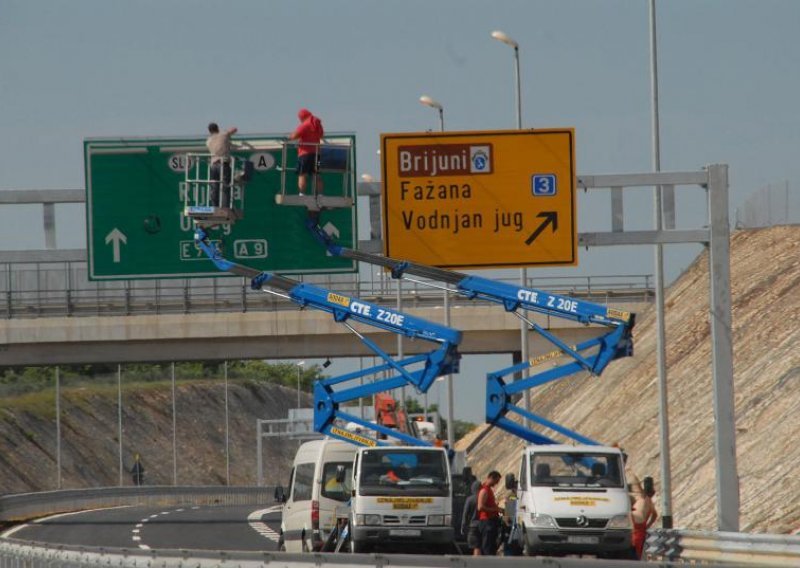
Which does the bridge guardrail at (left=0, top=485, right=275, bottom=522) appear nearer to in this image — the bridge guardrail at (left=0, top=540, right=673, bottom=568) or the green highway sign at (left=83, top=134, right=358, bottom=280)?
the green highway sign at (left=83, top=134, right=358, bottom=280)

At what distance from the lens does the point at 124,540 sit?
4209 centimetres

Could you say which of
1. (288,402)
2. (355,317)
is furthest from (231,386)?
(355,317)

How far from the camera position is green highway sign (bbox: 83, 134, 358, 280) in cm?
2686

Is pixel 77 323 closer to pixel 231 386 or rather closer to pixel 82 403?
pixel 82 403

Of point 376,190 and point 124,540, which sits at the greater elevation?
point 376,190

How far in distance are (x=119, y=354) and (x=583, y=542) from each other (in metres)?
35.7

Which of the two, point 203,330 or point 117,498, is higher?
point 203,330

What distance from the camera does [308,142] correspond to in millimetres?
26547

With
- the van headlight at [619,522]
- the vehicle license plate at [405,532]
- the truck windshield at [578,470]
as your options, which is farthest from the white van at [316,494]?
the van headlight at [619,522]

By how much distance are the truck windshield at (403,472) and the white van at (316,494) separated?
167 centimetres

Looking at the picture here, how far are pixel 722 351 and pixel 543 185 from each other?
142 inches

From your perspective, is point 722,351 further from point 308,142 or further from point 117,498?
point 117,498

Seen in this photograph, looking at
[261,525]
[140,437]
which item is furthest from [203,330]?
[140,437]

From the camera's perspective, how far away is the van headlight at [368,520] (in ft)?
90.8
